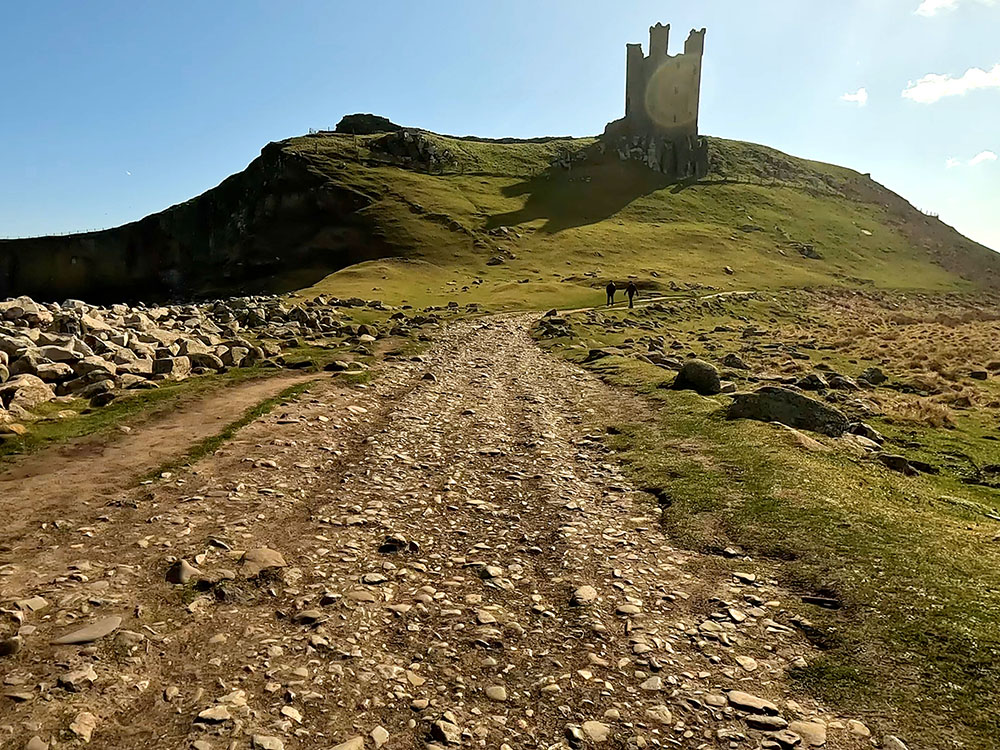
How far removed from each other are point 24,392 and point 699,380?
78.0 ft

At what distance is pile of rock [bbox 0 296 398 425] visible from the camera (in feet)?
64.8

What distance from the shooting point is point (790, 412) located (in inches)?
754

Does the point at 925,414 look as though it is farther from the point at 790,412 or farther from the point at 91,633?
the point at 91,633

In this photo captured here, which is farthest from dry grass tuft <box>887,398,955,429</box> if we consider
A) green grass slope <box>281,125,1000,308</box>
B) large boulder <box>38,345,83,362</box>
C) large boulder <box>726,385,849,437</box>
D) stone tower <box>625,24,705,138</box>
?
stone tower <box>625,24,705,138</box>

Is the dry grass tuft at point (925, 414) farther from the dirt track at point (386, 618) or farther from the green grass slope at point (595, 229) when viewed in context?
the green grass slope at point (595, 229)

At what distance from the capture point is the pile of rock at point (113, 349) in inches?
778

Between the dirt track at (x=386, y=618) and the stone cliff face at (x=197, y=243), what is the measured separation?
395ft

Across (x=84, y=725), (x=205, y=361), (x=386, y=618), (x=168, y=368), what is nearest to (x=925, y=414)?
(x=386, y=618)

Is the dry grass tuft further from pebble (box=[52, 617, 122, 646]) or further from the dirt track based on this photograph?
pebble (box=[52, 617, 122, 646])

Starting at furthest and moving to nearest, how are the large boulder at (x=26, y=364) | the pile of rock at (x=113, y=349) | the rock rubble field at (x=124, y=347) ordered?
the large boulder at (x=26, y=364) → the pile of rock at (x=113, y=349) → the rock rubble field at (x=124, y=347)

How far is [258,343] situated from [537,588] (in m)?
26.7

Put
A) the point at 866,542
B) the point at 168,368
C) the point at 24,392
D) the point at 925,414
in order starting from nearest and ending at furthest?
1. the point at 866,542
2. the point at 24,392
3. the point at 925,414
4. the point at 168,368

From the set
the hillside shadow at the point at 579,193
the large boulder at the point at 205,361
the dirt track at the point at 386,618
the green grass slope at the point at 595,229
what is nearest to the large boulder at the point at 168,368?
the large boulder at the point at 205,361

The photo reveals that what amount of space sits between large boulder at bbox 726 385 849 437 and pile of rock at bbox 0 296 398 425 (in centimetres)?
2048
